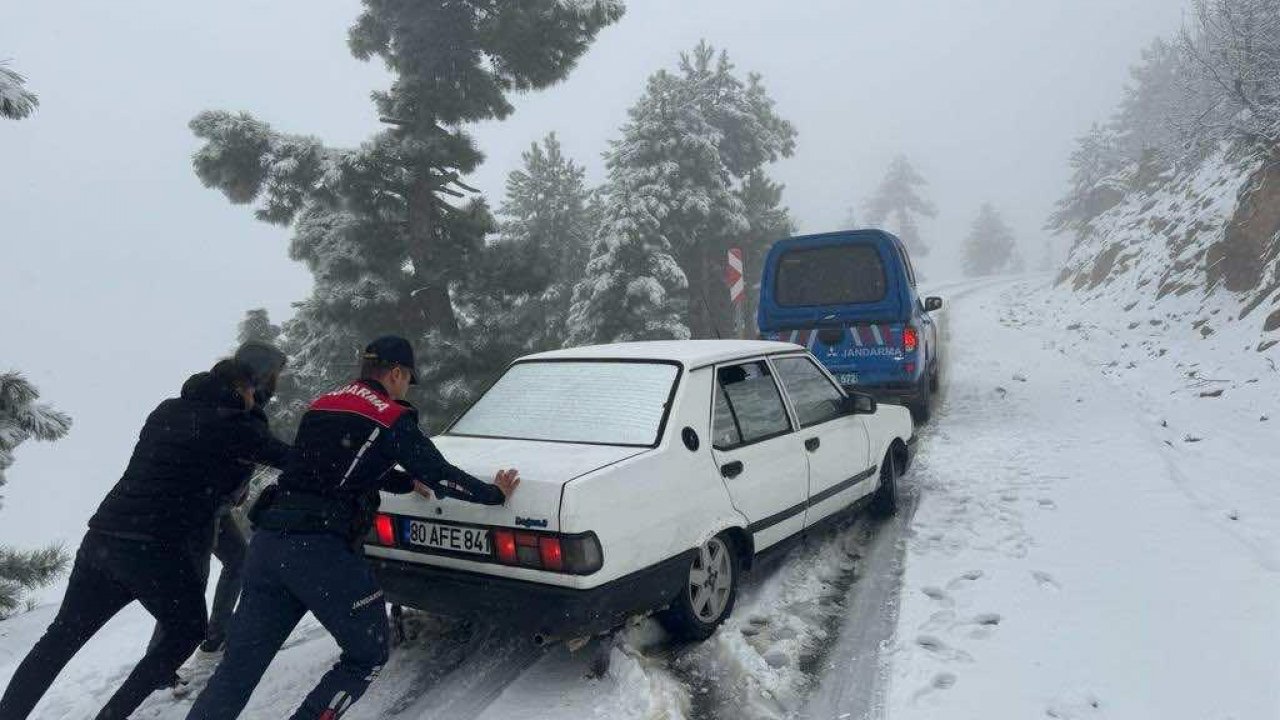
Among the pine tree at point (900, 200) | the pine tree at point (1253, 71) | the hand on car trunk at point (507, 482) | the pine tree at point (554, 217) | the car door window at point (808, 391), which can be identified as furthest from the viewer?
the pine tree at point (900, 200)

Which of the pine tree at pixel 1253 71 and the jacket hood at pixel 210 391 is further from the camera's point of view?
the pine tree at pixel 1253 71

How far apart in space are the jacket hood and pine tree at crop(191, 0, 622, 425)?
800 centimetres

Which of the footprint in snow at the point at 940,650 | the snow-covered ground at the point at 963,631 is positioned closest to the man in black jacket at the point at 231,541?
the snow-covered ground at the point at 963,631

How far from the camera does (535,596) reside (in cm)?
357

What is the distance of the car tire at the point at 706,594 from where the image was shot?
13.5 feet

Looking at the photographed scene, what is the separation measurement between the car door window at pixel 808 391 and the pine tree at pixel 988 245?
248 feet

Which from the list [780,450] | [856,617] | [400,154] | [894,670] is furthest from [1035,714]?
[400,154]

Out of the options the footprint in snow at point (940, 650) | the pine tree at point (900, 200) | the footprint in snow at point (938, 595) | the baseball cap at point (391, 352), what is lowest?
the footprint in snow at point (940, 650)

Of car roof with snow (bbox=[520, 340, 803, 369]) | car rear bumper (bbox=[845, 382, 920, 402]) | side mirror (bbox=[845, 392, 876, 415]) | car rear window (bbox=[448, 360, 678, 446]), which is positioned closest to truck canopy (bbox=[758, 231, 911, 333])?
car rear bumper (bbox=[845, 382, 920, 402])

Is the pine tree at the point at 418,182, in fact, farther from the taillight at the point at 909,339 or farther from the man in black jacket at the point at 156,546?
the man in black jacket at the point at 156,546

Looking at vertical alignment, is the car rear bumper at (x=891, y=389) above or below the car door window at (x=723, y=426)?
below

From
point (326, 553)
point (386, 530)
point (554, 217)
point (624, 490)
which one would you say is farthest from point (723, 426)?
point (554, 217)

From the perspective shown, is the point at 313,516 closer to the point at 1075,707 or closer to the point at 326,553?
the point at 326,553

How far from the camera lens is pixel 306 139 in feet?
36.7
